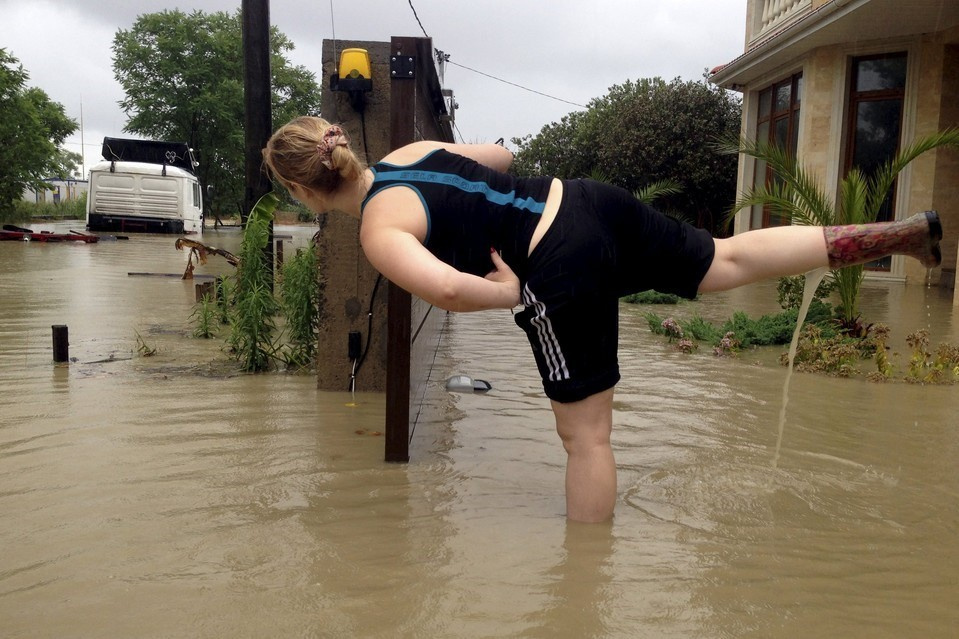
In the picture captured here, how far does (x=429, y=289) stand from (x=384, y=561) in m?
0.98

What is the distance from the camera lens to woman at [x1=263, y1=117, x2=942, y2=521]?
303cm

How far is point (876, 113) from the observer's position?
14438mm

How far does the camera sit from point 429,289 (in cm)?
264

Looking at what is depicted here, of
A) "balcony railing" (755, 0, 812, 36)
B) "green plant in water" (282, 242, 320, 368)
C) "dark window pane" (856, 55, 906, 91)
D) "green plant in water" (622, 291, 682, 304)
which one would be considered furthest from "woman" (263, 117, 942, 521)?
"balcony railing" (755, 0, 812, 36)

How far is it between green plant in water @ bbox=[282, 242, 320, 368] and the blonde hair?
3.02 meters

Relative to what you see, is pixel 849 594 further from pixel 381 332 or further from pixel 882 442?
pixel 381 332

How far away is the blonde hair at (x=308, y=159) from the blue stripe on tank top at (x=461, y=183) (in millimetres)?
129

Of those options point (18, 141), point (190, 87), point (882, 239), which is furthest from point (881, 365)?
point (190, 87)

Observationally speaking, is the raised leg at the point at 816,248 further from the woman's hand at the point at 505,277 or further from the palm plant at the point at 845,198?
the palm plant at the point at 845,198

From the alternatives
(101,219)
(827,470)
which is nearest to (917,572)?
(827,470)

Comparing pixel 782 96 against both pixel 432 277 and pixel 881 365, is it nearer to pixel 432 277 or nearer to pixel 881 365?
pixel 881 365

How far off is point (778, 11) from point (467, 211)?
16.8m

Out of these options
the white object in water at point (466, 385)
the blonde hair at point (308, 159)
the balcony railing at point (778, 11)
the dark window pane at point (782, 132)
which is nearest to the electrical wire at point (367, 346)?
the white object in water at point (466, 385)

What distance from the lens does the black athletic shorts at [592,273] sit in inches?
119
